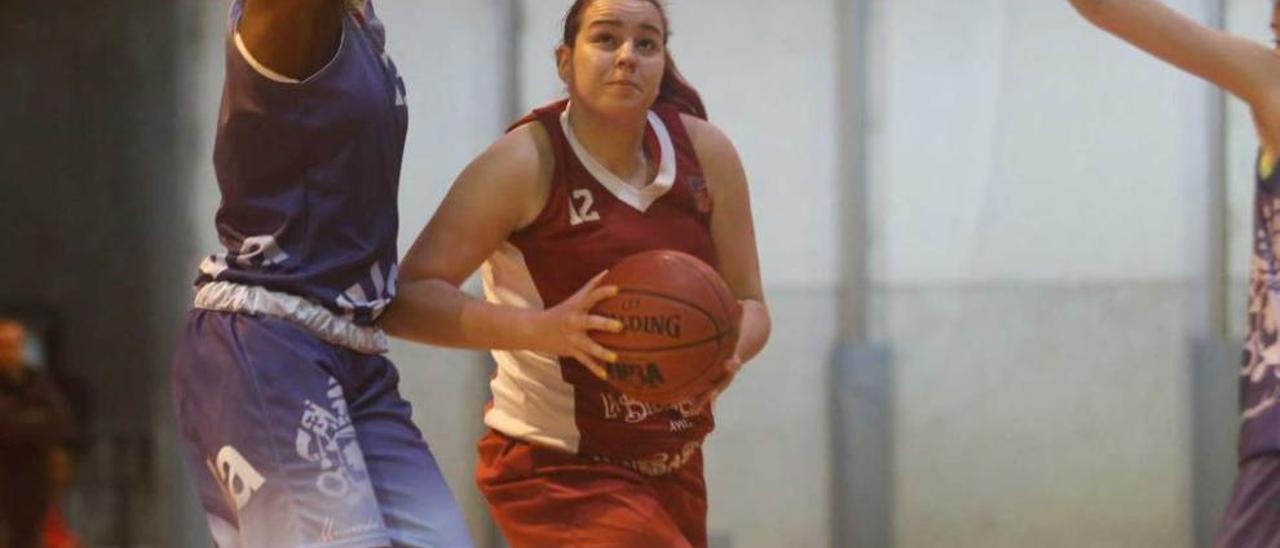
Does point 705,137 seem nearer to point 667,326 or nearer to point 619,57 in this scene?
point 619,57

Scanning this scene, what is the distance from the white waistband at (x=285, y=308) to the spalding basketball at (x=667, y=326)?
387mm

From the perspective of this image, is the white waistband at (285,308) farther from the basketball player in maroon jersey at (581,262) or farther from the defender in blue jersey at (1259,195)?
the defender in blue jersey at (1259,195)

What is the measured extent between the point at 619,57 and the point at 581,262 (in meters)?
0.37

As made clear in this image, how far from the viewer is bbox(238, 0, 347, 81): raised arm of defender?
3.15 m

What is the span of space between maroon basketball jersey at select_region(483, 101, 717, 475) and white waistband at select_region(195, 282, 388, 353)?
1.68 ft

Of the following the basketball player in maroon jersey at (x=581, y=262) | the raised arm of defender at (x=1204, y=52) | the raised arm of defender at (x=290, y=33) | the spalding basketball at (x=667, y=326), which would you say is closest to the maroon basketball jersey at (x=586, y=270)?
the basketball player in maroon jersey at (x=581, y=262)

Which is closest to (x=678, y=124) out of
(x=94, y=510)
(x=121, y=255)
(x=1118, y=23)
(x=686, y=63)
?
Answer: (x=1118, y=23)

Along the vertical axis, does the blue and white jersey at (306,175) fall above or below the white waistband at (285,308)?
above

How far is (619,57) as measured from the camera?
12.1ft

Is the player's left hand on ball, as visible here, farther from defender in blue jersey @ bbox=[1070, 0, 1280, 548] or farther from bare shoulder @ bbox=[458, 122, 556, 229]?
defender in blue jersey @ bbox=[1070, 0, 1280, 548]

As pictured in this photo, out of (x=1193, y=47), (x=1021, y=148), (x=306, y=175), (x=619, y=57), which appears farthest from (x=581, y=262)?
(x=1021, y=148)

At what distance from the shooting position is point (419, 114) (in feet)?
21.1

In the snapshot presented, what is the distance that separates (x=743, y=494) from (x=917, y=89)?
1390 mm

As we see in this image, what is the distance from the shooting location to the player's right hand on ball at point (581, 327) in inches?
128
